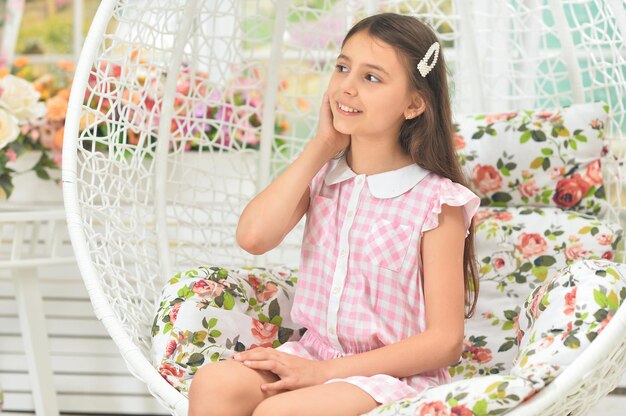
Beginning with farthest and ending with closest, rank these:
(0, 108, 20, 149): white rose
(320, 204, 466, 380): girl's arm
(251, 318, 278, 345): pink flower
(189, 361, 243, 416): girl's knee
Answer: (0, 108, 20, 149): white rose
(251, 318, 278, 345): pink flower
(320, 204, 466, 380): girl's arm
(189, 361, 243, 416): girl's knee

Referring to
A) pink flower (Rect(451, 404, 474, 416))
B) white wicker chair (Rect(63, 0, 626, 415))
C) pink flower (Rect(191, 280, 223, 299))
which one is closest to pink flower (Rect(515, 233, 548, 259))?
white wicker chair (Rect(63, 0, 626, 415))

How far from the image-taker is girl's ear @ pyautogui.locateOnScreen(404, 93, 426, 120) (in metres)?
1.56

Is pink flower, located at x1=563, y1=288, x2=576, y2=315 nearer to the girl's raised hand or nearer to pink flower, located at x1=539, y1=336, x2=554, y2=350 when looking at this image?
pink flower, located at x1=539, y1=336, x2=554, y2=350

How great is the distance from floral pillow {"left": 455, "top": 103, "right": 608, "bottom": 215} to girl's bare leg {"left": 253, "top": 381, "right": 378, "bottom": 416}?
2.75 ft

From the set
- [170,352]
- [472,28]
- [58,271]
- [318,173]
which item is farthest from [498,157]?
[58,271]

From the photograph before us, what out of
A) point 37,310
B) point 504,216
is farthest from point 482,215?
point 37,310

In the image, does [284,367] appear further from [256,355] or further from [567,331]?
[567,331]

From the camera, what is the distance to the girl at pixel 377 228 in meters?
1.42

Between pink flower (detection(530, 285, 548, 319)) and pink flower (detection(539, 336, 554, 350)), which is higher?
pink flower (detection(530, 285, 548, 319))

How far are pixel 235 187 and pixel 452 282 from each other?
4.65 feet

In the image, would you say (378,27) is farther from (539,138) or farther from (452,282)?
(539,138)

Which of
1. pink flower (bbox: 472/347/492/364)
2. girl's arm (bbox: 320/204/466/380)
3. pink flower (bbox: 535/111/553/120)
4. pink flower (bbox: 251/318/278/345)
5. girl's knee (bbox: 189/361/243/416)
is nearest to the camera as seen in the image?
girl's knee (bbox: 189/361/243/416)

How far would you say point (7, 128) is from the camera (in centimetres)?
220

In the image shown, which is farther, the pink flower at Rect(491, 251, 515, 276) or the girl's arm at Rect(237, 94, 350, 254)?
the pink flower at Rect(491, 251, 515, 276)
